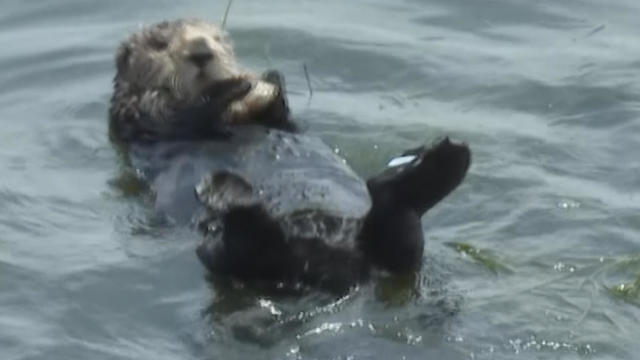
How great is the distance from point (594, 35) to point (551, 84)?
98 centimetres

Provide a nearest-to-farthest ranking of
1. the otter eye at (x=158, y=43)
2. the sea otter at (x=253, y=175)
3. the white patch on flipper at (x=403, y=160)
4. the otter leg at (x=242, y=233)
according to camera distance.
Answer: the otter leg at (x=242, y=233), the sea otter at (x=253, y=175), the white patch on flipper at (x=403, y=160), the otter eye at (x=158, y=43)

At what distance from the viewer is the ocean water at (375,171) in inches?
262

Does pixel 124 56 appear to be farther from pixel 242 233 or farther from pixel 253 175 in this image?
pixel 242 233

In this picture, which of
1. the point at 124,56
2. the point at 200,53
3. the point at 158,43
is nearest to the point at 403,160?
the point at 200,53

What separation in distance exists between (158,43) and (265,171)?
4.16ft

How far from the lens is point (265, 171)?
23.9ft

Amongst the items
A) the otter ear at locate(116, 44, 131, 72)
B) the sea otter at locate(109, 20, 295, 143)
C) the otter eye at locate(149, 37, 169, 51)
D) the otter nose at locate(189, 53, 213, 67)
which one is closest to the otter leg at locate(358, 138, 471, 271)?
the sea otter at locate(109, 20, 295, 143)

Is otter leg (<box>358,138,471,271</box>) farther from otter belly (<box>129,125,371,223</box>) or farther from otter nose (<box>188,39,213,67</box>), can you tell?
otter nose (<box>188,39,213,67</box>)

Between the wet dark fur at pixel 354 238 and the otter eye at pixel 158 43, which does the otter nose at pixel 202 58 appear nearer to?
the otter eye at pixel 158 43

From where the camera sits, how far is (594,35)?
10.4m

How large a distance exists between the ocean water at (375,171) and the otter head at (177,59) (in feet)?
1.49

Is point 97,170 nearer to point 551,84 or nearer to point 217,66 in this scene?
point 217,66

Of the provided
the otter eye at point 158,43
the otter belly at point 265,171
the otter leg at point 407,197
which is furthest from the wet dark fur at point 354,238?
the otter eye at point 158,43

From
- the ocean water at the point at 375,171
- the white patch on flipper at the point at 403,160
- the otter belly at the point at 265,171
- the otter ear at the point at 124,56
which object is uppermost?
the white patch on flipper at the point at 403,160
